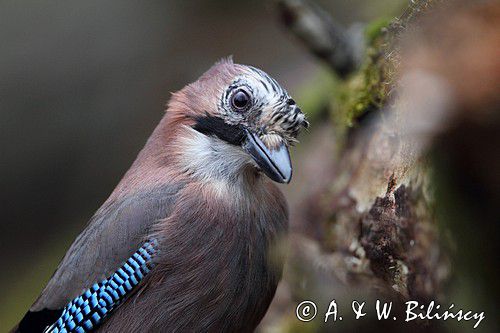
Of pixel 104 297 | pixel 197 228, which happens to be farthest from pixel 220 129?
pixel 104 297

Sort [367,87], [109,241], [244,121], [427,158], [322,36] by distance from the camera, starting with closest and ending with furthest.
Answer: [427,158]
[244,121]
[109,241]
[367,87]
[322,36]

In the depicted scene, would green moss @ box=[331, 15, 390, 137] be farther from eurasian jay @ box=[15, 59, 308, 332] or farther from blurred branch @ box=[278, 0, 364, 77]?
eurasian jay @ box=[15, 59, 308, 332]

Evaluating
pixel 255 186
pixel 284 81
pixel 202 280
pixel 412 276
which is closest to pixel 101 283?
pixel 202 280

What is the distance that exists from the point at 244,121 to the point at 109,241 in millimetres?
928

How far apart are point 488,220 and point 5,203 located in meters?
6.08

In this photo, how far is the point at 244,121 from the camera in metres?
3.70

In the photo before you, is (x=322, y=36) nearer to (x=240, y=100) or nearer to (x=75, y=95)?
(x=240, y=100)

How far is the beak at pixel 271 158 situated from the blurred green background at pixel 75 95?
414 centimetres

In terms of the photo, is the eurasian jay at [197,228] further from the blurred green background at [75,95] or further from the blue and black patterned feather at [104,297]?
the blurred green background at [75,95]

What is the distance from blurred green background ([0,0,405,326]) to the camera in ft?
26.2

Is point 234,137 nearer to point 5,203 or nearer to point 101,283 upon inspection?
point 101,283

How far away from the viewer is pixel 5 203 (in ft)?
26.3

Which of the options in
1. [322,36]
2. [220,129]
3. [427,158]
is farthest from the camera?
[322,36]

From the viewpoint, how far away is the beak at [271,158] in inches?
139
